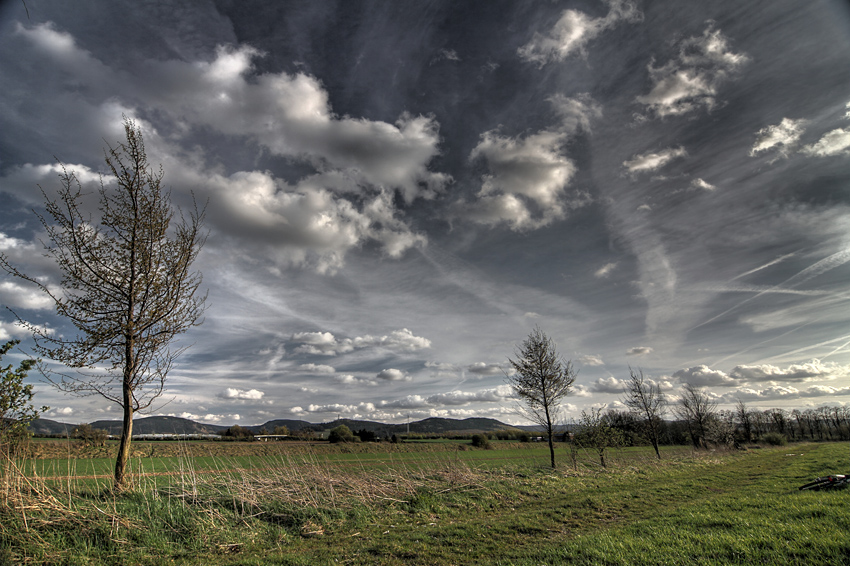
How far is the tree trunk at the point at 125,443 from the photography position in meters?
9.68

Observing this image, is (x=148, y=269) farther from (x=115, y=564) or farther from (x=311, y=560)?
(x=311, y=560)

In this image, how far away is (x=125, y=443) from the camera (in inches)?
387

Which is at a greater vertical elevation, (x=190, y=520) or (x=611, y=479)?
(x=190, y=520)

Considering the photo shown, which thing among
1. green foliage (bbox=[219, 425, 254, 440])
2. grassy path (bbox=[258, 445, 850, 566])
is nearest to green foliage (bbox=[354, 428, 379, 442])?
green foliage (bbox=[219, 425, 254, 440])

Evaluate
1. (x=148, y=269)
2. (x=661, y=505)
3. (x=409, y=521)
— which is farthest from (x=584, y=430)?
(x=148, y=269)

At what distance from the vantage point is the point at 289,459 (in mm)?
12664

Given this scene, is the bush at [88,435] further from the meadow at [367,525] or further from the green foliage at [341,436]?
the green foliage at [341,436]

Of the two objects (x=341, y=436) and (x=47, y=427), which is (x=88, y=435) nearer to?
(x=47, y=427)

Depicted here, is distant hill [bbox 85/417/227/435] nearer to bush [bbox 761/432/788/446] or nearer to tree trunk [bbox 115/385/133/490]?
tree trunk [bbox 115/385/133/490]

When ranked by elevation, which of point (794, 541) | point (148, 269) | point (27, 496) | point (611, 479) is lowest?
point (611, 479)

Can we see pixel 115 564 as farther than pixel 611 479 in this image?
No

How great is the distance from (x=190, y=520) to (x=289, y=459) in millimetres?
4283

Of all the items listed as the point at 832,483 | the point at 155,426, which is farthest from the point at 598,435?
the point at 155,426

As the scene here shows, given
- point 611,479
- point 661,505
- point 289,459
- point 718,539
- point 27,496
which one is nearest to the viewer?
point 718,539
